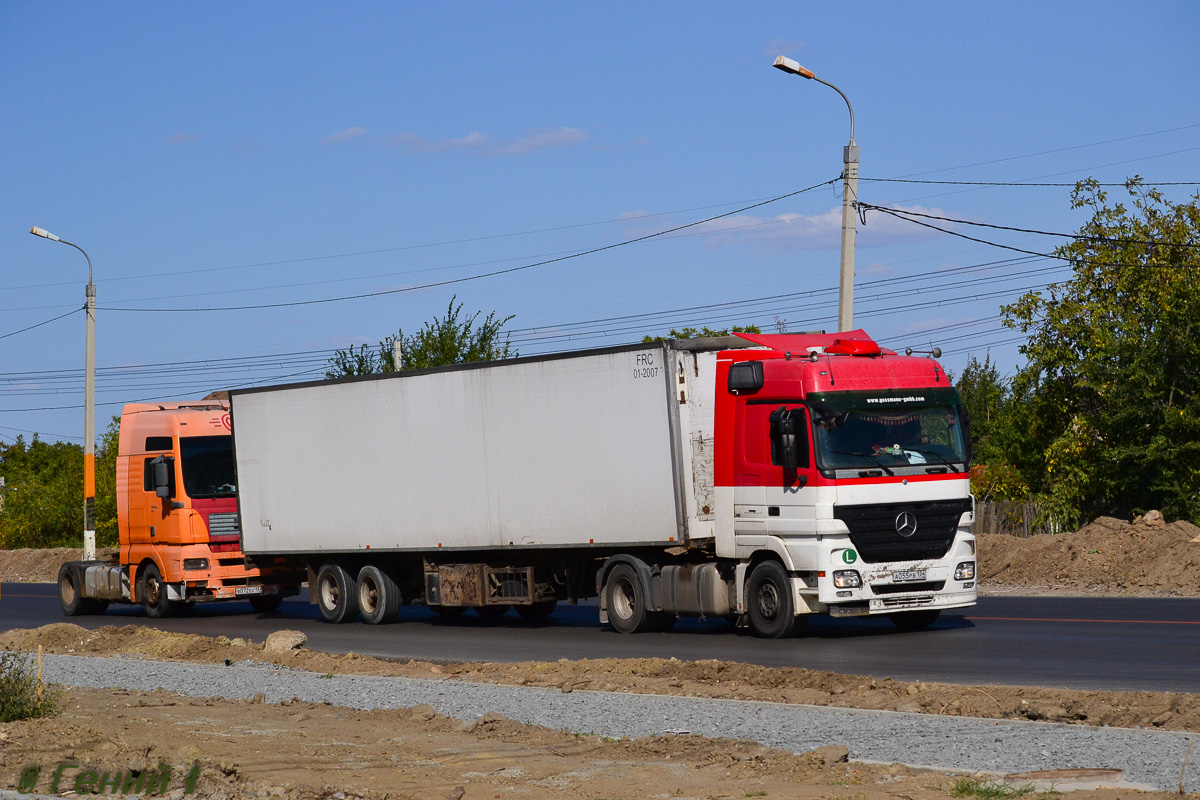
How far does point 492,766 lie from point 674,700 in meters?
2.83

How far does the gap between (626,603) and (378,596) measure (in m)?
5.13

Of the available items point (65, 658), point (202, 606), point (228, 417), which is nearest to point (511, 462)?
point (65, 658)

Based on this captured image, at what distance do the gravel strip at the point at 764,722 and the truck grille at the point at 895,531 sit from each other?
5.60 meters

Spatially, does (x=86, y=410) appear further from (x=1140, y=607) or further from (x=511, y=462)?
(x=1140, y=607)

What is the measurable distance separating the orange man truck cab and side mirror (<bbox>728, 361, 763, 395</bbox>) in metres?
10.6

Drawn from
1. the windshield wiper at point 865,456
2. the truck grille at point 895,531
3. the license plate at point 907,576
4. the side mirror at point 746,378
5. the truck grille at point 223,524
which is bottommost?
the license plate at point 907,576

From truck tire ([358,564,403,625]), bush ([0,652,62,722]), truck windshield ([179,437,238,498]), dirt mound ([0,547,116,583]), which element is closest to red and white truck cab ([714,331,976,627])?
truck tire ([358,564,403,625])

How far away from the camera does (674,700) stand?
11398 mm

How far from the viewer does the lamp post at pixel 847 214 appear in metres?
24.2

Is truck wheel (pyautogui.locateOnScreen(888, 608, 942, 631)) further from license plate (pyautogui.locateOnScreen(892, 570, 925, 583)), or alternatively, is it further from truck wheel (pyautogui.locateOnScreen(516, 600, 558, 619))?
truck wheel (pyautogui.locateOnScreen(516, 600, 558, 619))

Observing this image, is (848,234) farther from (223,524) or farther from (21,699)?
(21,699)

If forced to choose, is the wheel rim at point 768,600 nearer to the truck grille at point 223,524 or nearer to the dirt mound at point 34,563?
the truck grille at point 223,524

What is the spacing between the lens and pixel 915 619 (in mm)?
18328

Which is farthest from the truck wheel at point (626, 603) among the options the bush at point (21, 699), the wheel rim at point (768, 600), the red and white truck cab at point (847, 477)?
the bush at point (21, 699)
